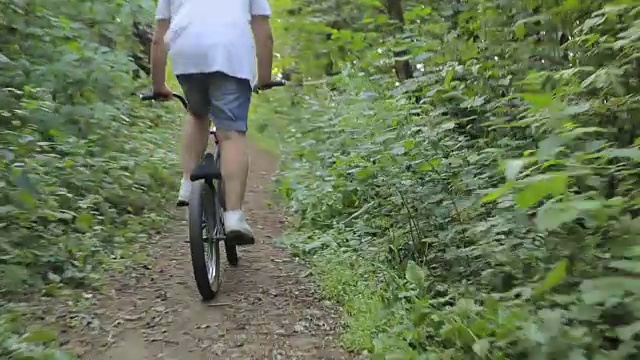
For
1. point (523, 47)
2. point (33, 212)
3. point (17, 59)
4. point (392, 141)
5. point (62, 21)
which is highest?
point (62, 21)

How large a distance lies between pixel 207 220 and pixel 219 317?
507 mm

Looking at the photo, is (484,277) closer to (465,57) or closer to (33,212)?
(465,57)

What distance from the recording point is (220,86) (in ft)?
11.4

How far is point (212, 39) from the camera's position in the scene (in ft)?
11.1

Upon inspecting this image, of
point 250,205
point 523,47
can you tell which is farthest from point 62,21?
point 523,47

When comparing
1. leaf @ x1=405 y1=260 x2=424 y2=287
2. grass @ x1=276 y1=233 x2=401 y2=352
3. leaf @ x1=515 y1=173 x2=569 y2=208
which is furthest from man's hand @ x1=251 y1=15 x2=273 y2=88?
leaf @ x1=515 y1=173 x2=569 y2=208

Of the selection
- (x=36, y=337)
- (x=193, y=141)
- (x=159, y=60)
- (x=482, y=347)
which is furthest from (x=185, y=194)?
(x=482, y=347)

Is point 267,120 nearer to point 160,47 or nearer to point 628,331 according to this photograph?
point 160,47

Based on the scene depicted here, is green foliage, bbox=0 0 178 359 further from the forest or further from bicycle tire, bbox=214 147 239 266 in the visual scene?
bicycle tire, bbox=214 147 239 266

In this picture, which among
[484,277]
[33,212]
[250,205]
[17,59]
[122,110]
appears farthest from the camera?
[122,110]

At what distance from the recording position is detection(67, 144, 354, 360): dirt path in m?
2.97

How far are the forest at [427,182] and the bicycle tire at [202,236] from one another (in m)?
0.59

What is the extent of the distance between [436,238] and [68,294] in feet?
6.14

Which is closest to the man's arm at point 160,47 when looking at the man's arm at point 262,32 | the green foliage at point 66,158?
the man's arm at point 262,32
